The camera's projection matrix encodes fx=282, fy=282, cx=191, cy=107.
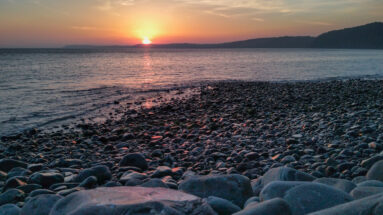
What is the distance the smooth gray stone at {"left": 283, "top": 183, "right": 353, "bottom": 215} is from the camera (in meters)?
2.91

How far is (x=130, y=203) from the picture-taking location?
2.50 m

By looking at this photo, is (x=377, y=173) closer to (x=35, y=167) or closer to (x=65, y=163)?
(x=65, y=163)

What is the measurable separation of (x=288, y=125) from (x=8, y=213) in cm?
775

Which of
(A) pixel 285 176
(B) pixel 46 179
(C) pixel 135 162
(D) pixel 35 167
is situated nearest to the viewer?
(A) pixel 285 176

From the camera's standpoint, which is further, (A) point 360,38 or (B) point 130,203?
(A) point 360,38

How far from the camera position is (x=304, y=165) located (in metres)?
5.70

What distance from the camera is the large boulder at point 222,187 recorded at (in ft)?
12.5

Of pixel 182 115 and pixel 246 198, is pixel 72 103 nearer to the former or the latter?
pixel 182 115

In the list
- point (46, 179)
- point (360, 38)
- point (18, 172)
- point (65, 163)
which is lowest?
point (65, 163)

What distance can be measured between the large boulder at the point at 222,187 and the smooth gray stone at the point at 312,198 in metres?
0.83

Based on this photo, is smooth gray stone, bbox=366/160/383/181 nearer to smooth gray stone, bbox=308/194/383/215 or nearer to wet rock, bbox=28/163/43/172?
smooth gray stone, bbox=308/194/383/215

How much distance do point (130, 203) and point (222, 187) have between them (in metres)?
1.70

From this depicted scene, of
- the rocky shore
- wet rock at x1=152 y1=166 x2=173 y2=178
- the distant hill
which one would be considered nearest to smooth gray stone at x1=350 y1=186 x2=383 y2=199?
the rocky shore

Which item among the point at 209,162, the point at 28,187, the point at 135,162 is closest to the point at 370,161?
the point at 209,162
